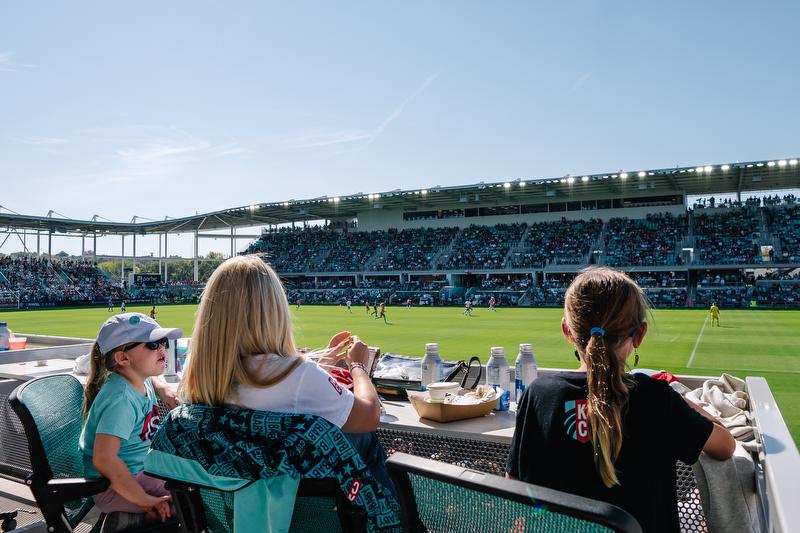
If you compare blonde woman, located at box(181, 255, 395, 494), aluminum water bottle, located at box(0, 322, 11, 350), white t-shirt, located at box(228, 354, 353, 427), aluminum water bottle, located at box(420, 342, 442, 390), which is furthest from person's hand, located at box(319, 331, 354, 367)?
aluminum water bottle, located at box(0, 322, 11, 350)

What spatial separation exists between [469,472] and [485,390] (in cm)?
240

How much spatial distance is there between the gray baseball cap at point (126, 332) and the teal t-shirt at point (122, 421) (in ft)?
0.56

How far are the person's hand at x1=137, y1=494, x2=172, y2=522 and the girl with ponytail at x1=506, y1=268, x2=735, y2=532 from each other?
183cm

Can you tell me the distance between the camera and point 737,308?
122 feet

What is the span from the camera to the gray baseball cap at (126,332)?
2.94 m

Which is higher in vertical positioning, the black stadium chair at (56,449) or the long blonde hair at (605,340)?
the long blonde hair at (605,340)

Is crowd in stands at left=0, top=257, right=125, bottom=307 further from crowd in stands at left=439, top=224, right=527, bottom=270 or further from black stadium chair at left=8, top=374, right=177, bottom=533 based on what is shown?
black stadium chair at left=8, top=374, right=177, bottom=533

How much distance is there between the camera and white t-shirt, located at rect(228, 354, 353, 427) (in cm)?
196

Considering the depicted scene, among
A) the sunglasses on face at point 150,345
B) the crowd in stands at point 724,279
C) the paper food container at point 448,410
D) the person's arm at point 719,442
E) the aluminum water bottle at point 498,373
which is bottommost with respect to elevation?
the crowd in stands at point 724,279

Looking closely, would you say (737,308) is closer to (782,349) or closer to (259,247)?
(782,349)

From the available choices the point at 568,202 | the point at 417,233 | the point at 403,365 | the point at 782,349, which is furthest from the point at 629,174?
the point at 403,365

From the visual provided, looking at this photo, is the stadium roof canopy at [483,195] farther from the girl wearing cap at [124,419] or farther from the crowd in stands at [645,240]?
the girl wearing cap at [124,419]

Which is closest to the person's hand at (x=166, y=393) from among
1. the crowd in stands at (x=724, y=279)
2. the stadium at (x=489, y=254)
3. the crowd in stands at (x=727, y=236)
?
the stadium at (x=489, y=254)

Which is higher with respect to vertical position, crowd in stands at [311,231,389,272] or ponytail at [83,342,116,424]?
crowd in stands at [311,231,389,272]
